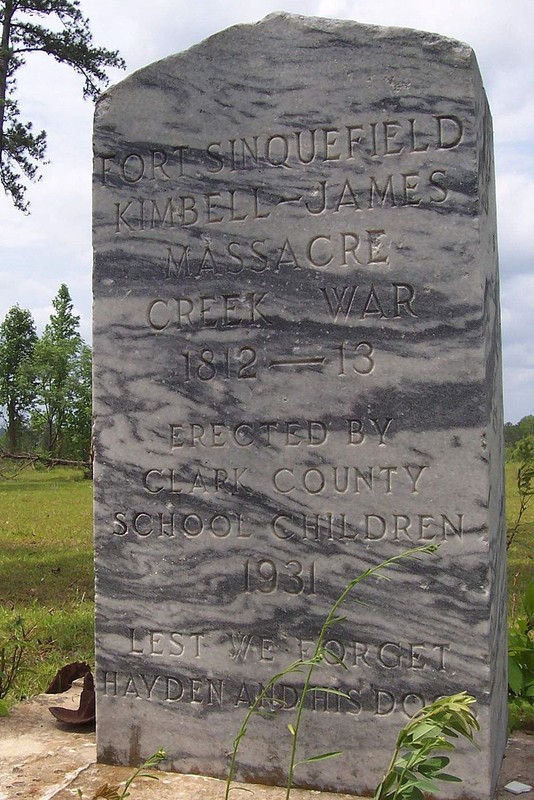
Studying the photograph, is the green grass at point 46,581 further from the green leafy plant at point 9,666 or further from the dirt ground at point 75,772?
the dirt ground at point 75,772

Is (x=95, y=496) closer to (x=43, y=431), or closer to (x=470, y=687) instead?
(x=470, y=687)

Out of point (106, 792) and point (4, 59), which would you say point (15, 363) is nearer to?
point (4, 59)

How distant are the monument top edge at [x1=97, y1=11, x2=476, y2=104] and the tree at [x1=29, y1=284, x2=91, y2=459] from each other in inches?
1029

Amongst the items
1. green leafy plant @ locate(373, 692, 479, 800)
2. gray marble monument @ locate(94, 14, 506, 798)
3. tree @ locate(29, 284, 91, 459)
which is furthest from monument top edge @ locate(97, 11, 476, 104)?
tree @ locate(29, 284, 91, 459)

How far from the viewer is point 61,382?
1265 inches

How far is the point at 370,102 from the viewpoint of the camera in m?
3.01

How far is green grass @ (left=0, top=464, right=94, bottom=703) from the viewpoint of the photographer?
16.3ft

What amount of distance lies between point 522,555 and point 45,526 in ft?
19.1

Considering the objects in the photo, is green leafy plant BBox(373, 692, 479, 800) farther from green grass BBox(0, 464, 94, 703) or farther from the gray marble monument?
green grass BBox(0, 464, 94, 703)

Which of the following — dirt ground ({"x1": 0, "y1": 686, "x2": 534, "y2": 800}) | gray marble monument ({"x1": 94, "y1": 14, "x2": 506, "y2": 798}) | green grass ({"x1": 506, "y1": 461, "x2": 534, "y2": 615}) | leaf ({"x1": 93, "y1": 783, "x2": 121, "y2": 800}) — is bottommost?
dirt ground ({"x1": 0, "y1": 686, "x2": 534, "y2": 800})

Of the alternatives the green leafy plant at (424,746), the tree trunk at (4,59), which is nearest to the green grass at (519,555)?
the green leafy plant at (424,746)

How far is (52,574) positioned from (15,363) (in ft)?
96.2

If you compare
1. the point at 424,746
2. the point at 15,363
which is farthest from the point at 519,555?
the point at 15,363

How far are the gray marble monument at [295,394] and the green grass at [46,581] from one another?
57.0 inches
